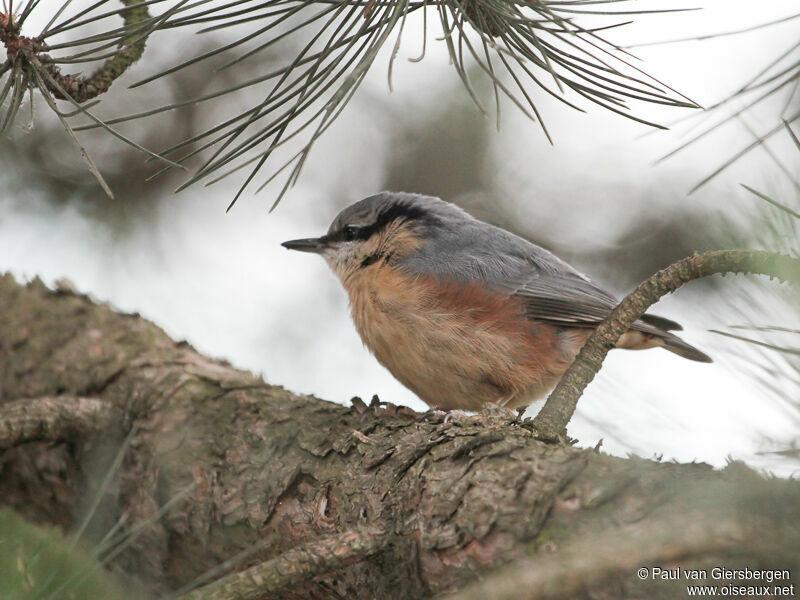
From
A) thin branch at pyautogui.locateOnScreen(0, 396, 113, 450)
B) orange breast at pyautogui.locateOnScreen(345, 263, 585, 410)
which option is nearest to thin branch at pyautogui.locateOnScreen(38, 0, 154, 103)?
thin branch at pyautogui.locateOnScreen(0, 396, 113, 450)

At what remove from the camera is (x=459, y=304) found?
2926 millimetres

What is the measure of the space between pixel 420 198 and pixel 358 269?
42 cm

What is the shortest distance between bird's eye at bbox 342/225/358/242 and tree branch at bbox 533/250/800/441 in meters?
1.60

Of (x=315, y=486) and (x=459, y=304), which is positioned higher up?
(x=459, y=304)

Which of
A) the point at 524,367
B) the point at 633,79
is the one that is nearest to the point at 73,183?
the point at 524,367

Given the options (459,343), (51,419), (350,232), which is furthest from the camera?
(350,232)

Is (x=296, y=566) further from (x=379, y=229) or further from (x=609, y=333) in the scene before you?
(x=379, y=229)

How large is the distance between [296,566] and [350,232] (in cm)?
219

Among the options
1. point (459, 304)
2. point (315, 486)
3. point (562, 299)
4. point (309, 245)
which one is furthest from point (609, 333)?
point (309, 245)

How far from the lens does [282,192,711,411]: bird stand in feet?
9.44

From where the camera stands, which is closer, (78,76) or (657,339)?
(78,76)

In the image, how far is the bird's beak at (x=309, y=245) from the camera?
11.4 feet

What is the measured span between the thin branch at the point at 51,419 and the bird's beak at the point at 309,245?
1227 mm

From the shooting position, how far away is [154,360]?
2.67m
